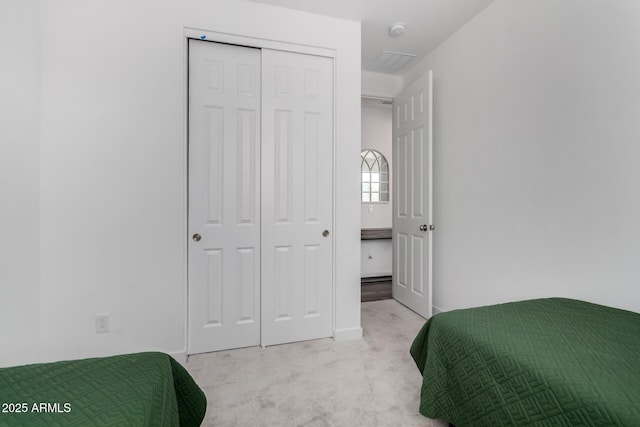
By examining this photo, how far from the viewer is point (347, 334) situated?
2473mm

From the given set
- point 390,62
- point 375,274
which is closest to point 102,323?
point 390,62

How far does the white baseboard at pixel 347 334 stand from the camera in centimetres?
245

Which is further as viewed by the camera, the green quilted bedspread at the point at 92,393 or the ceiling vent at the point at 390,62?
the ceiling vent at the point at 390,62

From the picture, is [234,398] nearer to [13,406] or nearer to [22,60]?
[13,406]

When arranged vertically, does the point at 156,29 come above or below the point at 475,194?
above

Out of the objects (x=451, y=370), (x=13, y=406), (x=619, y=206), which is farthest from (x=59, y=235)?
(x=619, y=206)

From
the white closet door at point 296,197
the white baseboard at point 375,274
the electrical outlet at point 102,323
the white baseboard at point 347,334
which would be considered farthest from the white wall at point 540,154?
the electrical outlet at point 102,323

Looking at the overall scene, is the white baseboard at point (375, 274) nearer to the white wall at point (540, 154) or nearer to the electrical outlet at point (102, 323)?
the white wall at point (540, 154)

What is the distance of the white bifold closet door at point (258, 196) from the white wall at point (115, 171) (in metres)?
0.15

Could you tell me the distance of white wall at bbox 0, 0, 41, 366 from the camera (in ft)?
5.36

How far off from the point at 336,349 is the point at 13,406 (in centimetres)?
186

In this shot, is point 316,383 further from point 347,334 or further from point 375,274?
point 375,274

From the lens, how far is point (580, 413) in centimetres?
84

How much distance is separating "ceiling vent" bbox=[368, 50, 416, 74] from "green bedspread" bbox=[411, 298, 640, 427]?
257cm
